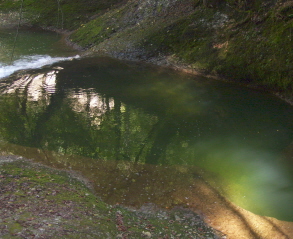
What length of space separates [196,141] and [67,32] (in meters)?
21.7

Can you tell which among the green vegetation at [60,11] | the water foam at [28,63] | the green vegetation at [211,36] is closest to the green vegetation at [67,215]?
the green vegetation at [211,36]

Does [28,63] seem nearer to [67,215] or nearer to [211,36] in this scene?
[211,36]

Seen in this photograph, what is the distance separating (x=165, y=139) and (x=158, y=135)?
344 millimetres

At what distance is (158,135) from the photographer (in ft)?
35.5

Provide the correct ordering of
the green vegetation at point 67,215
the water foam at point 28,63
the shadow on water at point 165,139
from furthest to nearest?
1. the water foam at point 28,63
2. the shadow on water at point 165,139
3. the green vegetation at point 67,215

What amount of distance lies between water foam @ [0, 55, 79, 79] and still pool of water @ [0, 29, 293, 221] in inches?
50.3

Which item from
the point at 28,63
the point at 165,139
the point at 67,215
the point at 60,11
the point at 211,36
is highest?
the point at 60,11

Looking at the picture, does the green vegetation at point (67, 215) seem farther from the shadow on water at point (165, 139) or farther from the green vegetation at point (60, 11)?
the green vegetation at point (60, 11)

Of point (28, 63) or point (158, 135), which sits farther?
point (28, 63)

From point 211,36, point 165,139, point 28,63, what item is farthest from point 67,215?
point 28,63

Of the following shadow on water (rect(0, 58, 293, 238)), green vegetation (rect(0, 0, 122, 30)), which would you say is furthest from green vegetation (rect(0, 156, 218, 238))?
green vegetation (rect(0, 0, 122, 30))

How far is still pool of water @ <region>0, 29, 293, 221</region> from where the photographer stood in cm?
812

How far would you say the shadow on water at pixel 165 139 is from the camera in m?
7.73

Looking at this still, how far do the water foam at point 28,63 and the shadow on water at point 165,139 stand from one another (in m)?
1.06
